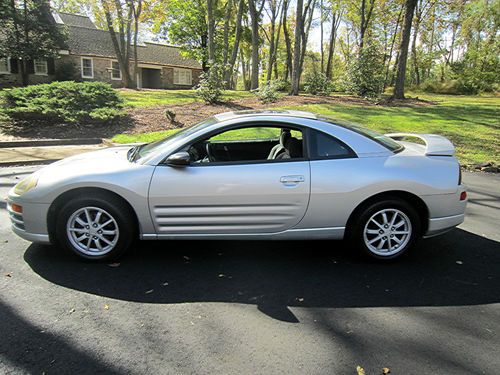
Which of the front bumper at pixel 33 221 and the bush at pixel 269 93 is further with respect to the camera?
the bush at pixel 269 93

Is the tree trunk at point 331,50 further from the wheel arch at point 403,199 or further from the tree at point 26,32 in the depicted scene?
the wheel arch at point 403,199

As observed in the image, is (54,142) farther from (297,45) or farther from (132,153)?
(297,45)

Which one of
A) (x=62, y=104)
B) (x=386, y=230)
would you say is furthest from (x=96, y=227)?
(x=62, y=104)

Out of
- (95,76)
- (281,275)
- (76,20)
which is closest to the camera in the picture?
(281,275)

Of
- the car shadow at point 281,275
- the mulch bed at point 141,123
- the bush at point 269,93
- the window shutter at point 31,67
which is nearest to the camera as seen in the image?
the car shadow at point 281,275

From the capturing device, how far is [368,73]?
19609 millimetres

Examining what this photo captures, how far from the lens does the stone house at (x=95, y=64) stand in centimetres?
2756

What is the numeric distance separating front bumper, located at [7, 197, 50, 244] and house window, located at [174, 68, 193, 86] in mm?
38098

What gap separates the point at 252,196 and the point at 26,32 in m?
→ 25.3

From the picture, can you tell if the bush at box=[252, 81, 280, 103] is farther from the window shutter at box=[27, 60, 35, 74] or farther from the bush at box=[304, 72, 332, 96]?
the window shutter at box=[27, 60, 35, 74]

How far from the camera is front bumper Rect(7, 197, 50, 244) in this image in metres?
3.69

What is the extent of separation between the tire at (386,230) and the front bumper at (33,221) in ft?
9.86

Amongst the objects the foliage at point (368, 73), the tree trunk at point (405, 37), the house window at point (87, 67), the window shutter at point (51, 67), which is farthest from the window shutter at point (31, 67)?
the tree trunk at point (405, 37)

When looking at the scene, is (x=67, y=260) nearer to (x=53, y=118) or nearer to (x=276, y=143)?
(x=276, y=143)
